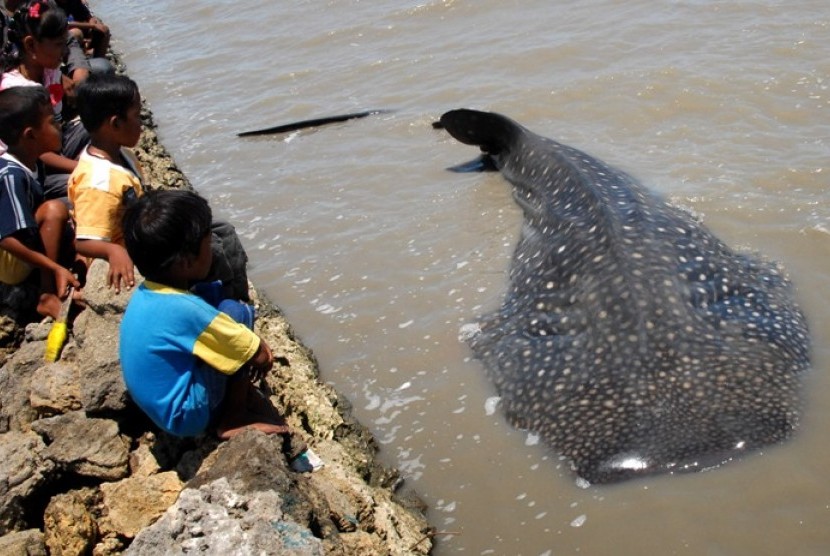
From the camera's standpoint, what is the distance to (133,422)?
167 inches

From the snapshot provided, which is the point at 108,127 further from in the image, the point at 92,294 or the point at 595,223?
the point at 595,223

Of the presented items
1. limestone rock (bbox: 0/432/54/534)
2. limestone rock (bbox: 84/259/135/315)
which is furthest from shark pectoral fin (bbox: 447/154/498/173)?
limestone rock (bbox: 0/432/54/534)

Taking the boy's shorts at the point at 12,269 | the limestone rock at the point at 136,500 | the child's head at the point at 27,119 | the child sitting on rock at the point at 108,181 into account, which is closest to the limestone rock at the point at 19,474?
the limestone rock at the point at 136,500

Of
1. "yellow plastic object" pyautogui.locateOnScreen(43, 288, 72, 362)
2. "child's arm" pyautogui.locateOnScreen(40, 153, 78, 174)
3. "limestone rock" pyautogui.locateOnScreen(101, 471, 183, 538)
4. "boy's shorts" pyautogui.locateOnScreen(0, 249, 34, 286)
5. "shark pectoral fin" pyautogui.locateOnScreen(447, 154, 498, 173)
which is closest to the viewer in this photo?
"limestone rock" pyautogui.locateOnScreen(101, 471, 183, 538)

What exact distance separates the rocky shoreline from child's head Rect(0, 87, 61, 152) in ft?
4.02

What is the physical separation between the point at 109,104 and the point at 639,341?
3.41m

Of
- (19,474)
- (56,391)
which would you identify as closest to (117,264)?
(56,391)

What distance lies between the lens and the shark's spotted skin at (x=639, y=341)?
4219 millimetres

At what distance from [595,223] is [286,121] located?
575cm

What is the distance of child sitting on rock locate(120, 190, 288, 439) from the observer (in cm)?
369

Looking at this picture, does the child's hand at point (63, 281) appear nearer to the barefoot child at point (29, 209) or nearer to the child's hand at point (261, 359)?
the barefoot child at point (29, 209)

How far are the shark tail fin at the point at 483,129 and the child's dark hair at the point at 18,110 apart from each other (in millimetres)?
4079

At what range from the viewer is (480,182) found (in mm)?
8156

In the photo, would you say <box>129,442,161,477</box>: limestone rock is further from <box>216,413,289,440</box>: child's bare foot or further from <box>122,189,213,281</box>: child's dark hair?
<box>122,189,213,281</box>: child's dark hair
